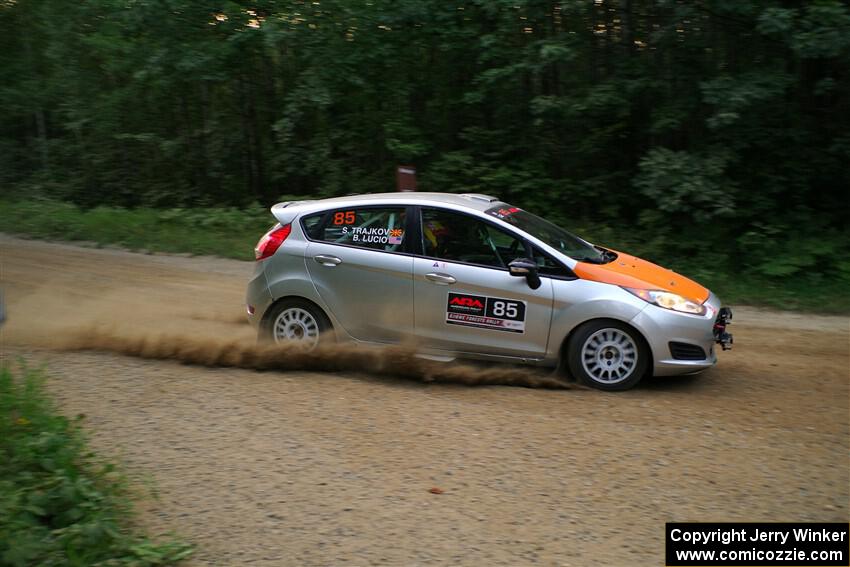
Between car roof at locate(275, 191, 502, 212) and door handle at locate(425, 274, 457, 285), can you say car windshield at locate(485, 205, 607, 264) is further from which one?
door handle at locate(425, 274, 457, 285)

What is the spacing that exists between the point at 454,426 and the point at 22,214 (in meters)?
14.7

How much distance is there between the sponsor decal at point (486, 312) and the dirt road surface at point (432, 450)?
1.96 ft

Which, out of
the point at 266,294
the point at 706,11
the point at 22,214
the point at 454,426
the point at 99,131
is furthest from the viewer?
the point at 99,131

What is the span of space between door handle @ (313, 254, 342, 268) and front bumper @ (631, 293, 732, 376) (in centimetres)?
288

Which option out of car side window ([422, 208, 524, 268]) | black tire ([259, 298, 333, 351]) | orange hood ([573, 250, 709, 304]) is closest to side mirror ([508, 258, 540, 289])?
car side window ([422, 208, 524, 268])

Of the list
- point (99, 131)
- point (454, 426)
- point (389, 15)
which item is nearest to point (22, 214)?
point (99, 131)

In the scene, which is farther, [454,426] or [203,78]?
[203,78]

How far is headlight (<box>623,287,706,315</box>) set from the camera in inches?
290

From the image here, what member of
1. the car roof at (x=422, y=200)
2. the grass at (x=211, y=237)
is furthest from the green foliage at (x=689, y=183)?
the car roof at (x=422, y=200)

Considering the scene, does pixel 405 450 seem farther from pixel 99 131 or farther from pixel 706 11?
pixel 99 131

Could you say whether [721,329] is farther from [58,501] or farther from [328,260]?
[58,501]

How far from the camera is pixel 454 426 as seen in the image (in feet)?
21.3

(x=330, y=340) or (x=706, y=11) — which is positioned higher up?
(x=706, y=11)

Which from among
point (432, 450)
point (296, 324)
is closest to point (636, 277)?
point (432, 450)
